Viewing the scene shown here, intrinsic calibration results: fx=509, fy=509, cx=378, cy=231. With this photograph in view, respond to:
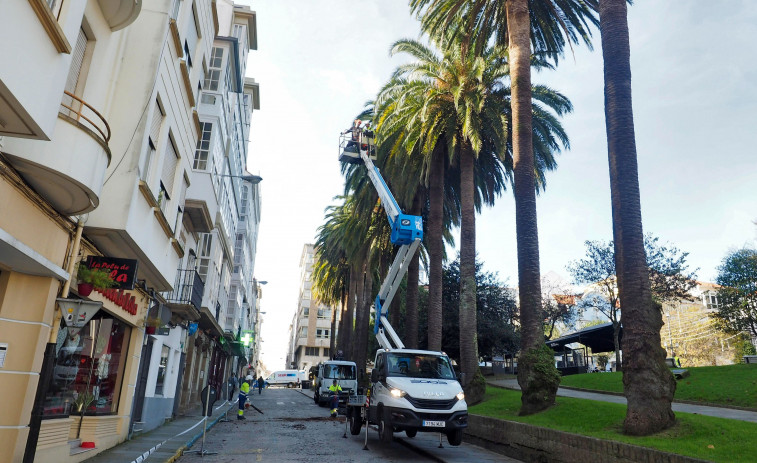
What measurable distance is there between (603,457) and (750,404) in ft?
37.8

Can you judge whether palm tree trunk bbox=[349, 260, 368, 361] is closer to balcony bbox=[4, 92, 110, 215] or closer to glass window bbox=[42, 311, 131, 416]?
glass window bbox=[42, 311, 131, 416]

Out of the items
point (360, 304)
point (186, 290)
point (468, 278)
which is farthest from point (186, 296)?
point (360, 304)

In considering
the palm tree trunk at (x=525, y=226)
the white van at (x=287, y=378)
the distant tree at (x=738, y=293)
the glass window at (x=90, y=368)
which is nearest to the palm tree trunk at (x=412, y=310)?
the palm tree trunk at (x=525, y=226)

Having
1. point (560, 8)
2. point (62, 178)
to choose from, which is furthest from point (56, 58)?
point (560, 8)

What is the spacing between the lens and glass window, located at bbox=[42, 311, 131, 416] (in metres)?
9.21

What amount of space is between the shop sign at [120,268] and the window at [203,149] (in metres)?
9.81

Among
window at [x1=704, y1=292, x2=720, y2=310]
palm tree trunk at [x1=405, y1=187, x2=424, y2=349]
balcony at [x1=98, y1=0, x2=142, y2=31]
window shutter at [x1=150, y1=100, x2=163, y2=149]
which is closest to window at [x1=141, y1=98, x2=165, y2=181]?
window shutter at [x1=150, y1=100, x2=163, y2=149]

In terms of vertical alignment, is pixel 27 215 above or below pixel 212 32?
below

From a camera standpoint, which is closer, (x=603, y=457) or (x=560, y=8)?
(x=603, y=457)

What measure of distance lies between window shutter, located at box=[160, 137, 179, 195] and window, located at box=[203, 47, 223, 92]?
8391mm

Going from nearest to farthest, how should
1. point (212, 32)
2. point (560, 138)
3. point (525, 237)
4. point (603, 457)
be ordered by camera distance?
point (603, 457)
point (525, 237)
point (212, 32)
point (560, 138)

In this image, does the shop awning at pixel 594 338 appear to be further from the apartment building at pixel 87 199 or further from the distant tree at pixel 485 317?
the apartment building at pixel 87 199

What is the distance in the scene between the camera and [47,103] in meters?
5.91

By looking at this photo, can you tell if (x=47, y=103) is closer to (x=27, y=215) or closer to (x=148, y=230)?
(x=27, y=215)
